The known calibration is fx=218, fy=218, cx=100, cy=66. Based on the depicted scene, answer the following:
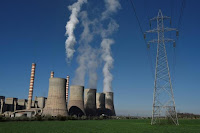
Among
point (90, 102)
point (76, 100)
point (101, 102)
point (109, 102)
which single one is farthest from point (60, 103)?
point (109, 102)

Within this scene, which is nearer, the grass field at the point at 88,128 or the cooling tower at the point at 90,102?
the grass field at the point at 88,128

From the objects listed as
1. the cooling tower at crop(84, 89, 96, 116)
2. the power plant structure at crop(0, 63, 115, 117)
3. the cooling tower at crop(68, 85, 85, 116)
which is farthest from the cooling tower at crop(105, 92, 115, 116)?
the cooling tower at crop(68, 85, 85, 116)

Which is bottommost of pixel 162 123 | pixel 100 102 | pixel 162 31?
pixel 162 123

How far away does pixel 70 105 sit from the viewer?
44.5 m

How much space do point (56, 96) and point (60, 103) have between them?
1385 mm

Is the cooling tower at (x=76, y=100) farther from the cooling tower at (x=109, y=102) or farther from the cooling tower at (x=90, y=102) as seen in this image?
the cooling tower at (x=109, y=102)

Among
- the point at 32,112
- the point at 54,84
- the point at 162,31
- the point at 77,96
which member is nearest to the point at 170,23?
the point at 162,31

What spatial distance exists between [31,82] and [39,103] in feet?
60.2

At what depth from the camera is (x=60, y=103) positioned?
35500mm

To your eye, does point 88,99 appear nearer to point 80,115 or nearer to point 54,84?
point 80,115

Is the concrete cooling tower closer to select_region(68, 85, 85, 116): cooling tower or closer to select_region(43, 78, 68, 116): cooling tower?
select_region(68, 85, 85, 116): cooling tower

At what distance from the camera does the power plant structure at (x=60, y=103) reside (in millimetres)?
35281

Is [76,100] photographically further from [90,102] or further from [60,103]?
[60,103]

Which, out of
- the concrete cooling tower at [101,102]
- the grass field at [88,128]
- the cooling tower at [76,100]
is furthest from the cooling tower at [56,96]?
the concrete cooling tower at [101,102]
